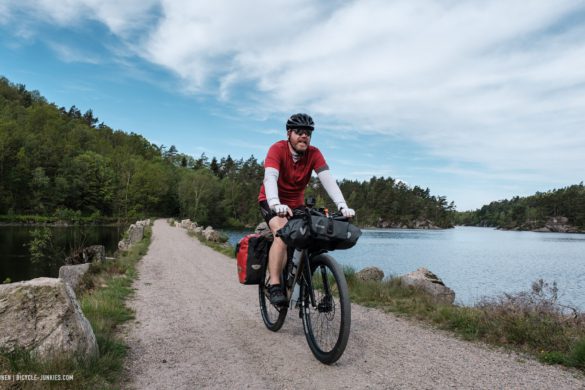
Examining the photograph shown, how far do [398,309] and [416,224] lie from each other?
15749 cm

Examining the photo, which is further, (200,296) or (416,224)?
(416,224)

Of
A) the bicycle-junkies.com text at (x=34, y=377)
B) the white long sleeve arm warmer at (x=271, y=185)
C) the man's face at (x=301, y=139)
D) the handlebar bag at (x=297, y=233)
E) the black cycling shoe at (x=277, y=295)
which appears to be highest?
the man's face at (x=301, y=139)

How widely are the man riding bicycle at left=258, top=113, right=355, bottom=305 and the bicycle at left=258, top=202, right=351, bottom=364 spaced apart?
16cm

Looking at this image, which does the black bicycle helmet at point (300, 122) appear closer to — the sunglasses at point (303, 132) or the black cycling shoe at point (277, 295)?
the sunglasses at point (303, 132)

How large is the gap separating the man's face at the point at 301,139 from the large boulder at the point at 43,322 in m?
2.84

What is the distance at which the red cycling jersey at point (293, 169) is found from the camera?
16.3ft

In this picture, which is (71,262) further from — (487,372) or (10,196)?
(10,196)

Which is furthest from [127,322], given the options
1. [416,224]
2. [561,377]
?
[416,224]

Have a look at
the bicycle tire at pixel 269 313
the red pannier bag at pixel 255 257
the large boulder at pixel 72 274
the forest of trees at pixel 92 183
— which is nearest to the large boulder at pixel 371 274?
the bicycle tire at pixel 269 313

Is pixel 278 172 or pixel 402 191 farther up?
pixel 402 191

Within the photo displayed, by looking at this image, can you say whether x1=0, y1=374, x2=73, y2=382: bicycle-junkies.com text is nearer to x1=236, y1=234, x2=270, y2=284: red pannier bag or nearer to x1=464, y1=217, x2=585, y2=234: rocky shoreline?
x1=236, y1=234, x2=270, y2=284: red pannier bag

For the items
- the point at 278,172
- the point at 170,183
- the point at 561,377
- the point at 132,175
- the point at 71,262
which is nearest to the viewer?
the point at 561,377

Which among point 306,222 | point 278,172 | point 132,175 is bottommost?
point 306,222

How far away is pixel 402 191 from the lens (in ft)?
532
